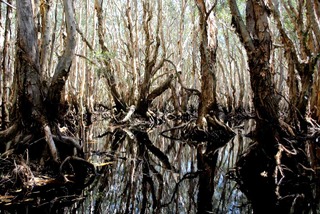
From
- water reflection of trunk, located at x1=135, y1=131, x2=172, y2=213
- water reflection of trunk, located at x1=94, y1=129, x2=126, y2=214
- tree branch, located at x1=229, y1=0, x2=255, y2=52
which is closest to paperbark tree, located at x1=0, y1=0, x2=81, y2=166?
water reflection of trunk, located at x1=94, y1=129, x2=126, y2=214

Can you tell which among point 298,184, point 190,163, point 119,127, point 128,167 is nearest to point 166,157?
point 190,163

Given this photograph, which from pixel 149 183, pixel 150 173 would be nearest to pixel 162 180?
pixel 149 183

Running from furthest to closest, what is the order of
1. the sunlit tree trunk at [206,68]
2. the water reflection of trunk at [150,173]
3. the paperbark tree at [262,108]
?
the sunlit tree trunk at [206,68] → the paperbark tree at [262,108] → the water reflection of trunk at [150,173]

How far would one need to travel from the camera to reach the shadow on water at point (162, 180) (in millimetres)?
3836

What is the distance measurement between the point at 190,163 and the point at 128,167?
114cm

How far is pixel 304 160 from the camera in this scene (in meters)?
6.01

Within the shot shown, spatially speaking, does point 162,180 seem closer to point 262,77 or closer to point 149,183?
point 149,183

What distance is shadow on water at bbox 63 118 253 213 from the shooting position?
3.84 meters

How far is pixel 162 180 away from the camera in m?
4.93

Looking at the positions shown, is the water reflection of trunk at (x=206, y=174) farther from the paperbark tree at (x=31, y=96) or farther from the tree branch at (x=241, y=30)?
the tree branch at (x=241, y=30)

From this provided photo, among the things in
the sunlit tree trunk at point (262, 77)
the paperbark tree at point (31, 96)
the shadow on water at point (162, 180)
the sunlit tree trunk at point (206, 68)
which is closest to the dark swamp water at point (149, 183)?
the shadow on water at point (162, 180)

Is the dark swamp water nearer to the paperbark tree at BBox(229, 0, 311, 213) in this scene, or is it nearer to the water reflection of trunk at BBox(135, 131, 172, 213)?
the water reflection of trunk at BBox(135, 131, 172, 213)

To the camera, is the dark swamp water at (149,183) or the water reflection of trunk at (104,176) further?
the water reflection of trunk at (104,176)

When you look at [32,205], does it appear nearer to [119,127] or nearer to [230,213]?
[230,213]
